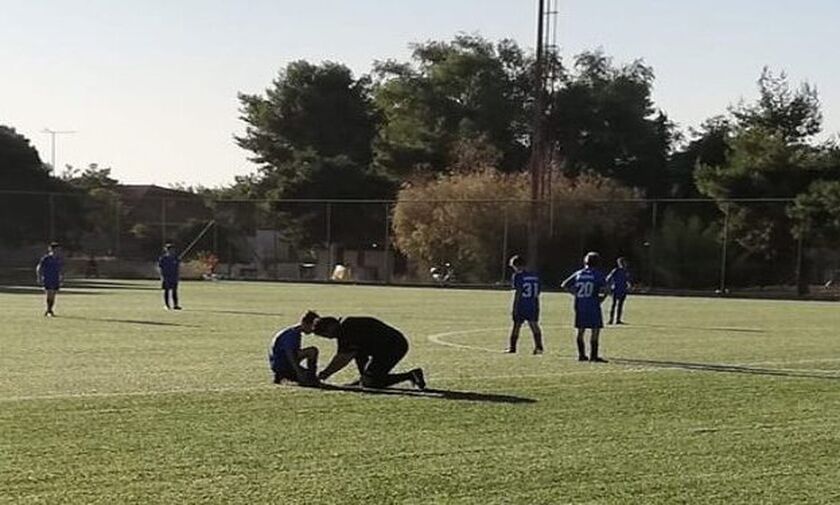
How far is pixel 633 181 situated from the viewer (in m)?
73.3

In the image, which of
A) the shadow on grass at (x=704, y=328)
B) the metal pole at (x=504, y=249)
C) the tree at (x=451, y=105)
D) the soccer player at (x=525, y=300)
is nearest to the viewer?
the soccer player at (x=525, y=300)

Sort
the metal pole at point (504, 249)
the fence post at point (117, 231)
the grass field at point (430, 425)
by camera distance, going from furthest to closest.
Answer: the fence post at point (117, 231), the metal pole at point (504, 249), the grass field at point (430, 425)

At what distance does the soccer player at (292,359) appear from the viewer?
47.9 ft

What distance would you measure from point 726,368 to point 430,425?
7.53m

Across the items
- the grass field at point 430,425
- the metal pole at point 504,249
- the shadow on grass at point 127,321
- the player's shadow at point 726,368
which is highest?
the metal pole at point 504,249

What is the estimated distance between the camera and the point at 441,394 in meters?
14.1

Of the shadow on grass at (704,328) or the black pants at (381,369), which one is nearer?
the black pants at (381,369)

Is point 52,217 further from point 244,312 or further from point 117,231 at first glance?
point 244,312

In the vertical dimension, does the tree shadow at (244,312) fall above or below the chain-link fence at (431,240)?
below

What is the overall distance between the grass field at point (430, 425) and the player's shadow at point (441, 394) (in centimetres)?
6

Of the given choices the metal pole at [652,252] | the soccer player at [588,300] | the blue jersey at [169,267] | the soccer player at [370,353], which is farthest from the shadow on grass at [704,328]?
the metal pole at [652,252]

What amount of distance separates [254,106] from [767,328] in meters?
63.6

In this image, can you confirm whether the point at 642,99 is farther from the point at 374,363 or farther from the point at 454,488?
the point at 454,488

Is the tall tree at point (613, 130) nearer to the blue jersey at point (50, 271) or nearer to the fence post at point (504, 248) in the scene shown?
the fence post at point (504, 248)
